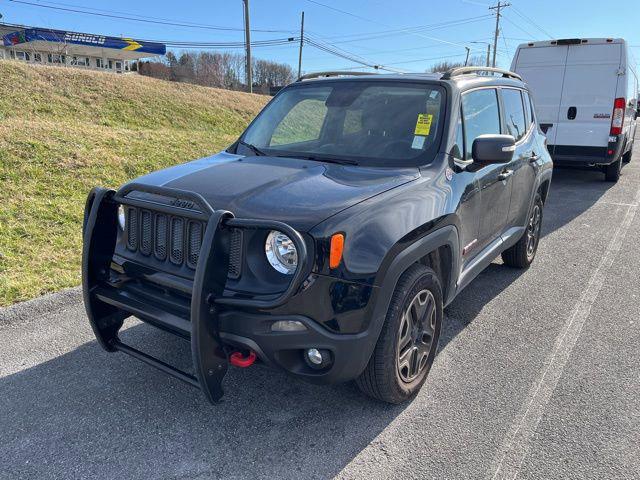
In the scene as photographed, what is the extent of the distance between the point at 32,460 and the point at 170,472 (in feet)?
2.26

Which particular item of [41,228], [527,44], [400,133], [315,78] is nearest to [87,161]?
[41,228]

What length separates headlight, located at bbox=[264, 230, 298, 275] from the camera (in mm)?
2342

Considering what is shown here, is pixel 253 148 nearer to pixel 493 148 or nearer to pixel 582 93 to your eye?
pixel 493 148

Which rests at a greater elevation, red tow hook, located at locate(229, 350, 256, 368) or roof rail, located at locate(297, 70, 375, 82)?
roof rail, located at locate(297, 70, 375, 82)

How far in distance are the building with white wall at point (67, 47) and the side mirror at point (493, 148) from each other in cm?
3765

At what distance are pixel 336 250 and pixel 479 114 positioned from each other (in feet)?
7.08

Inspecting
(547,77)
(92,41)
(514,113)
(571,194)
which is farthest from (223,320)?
(92,41)

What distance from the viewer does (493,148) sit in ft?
10.6

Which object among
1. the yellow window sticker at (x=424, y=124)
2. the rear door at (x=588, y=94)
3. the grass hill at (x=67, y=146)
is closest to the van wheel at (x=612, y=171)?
the rear door at (x=588, y=94)

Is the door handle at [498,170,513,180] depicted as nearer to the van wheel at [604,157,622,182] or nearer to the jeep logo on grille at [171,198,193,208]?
the jeep logo on grille at [171,198,193,208]

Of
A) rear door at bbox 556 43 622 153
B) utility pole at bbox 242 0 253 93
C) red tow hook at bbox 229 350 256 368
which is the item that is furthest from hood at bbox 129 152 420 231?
utility pole at bbox 242 0 253 93

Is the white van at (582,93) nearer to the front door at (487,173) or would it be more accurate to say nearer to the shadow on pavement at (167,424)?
the front door at (487,173)

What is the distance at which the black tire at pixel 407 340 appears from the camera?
8.51ft

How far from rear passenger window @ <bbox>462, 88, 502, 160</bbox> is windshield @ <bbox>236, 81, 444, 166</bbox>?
27 cm
